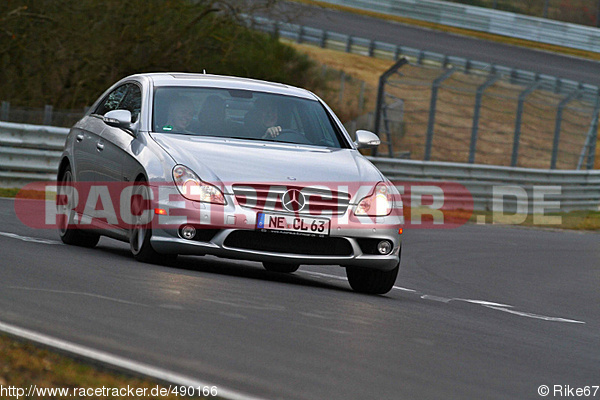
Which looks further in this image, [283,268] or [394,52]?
[394,52]

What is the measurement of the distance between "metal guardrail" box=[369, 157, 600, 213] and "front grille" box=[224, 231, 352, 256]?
12.4m

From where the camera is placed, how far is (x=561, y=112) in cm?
2588

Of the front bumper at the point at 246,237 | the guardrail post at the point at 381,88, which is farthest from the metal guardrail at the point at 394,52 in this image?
the front bumper at the point at 246,237

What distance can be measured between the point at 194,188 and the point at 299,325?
2.28m

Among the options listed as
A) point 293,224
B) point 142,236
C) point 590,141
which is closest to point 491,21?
point 590,141

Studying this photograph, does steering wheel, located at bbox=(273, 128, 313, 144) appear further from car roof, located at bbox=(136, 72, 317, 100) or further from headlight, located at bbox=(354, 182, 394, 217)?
headlight, located at bbox=(354, 182, 394, 217)

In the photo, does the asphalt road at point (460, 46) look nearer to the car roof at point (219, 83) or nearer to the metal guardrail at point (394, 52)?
the metal guardrail at point (394, 52)

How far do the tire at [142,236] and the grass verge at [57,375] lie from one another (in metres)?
3.54

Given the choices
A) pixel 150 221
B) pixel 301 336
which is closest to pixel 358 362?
pixel 301 336

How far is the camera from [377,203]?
28.9 feet

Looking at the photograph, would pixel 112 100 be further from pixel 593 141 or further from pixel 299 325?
pixel 593 141

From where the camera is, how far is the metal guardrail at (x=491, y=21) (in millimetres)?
51188

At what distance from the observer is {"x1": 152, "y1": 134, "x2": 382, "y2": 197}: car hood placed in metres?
8.49

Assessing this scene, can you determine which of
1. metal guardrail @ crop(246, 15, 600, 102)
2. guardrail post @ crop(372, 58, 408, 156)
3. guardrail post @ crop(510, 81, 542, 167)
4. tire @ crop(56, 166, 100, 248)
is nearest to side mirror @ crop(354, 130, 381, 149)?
tire @ crop(56, 166, 100, 248)
